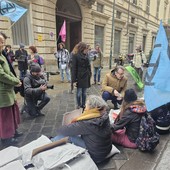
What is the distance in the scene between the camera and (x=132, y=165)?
249 centimetres

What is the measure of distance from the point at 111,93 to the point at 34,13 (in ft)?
22.3

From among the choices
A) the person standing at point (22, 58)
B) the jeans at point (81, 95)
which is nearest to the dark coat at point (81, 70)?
the jeans at point (81, 95)

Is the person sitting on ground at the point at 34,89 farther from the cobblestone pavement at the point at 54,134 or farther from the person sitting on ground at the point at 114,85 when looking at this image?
the person sitting on ground at the point at 114,85

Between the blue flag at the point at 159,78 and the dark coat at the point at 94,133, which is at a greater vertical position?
the blue flag at the point at 159,78

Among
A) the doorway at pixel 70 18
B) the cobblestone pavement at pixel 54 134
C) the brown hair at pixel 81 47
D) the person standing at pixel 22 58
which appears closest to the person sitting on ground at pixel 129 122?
the cobblestone pavement at pixel 54 134

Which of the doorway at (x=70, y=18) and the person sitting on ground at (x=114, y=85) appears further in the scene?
the doorway at (x=70, y=18)

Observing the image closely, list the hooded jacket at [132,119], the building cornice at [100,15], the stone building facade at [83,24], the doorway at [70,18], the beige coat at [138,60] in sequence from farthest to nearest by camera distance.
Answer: the building cornice at [100,15] < the doorway at [70,18] < the stone building facade at [83,24] < the beige coat at [138,60] < the hooded jacket at [132,119]

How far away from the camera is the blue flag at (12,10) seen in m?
3.97

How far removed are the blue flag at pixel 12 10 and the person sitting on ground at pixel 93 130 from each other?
8.95ft

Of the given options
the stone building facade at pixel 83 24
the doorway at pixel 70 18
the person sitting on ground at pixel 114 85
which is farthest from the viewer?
the doorway at pixel 70 18

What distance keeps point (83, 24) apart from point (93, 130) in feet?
36.6

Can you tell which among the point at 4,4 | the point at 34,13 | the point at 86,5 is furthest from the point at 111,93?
the point at 86,5

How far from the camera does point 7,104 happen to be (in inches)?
106

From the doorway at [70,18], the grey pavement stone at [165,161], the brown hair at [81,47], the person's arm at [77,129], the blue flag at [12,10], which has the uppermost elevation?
the doorway at [70,18]
